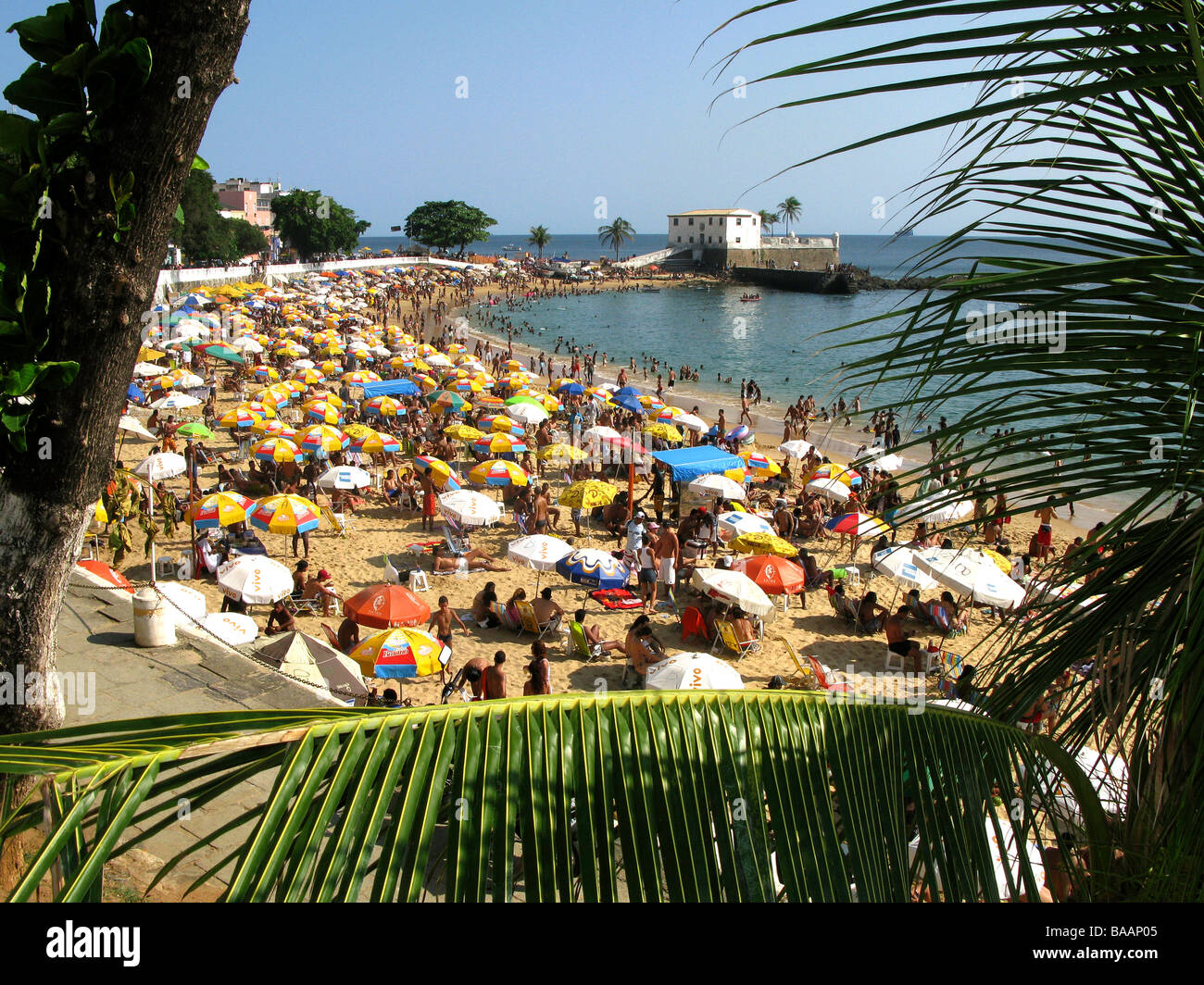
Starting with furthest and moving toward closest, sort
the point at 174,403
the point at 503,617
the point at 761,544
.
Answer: the point at 174,403, the point at 761,544, the point at 503,617

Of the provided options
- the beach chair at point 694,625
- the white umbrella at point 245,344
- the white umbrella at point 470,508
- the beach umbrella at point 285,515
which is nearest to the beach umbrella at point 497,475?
the white umbrella at point 470,508

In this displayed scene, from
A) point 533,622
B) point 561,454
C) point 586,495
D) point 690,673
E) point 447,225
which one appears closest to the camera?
point 690,673

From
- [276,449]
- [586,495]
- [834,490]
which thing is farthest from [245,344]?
[834,490]

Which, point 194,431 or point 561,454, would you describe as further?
point 561,454

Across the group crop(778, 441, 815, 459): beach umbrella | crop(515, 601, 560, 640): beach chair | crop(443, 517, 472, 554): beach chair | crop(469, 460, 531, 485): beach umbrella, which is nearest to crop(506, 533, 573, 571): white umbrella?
crop(515, 601, 560, 640): beach chair

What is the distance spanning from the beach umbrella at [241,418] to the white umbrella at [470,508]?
801 centimetres

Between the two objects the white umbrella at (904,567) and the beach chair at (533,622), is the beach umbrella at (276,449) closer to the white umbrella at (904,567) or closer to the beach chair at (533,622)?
the beach chair at (533,622)

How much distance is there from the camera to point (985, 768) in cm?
210

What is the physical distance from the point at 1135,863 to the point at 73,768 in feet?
6.88

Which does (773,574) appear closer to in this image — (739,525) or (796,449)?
(739,525)

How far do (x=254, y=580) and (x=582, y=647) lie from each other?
419 centimetres

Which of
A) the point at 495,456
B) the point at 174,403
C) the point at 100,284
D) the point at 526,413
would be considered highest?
the point at 100,284

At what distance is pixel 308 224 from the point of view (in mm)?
87062
